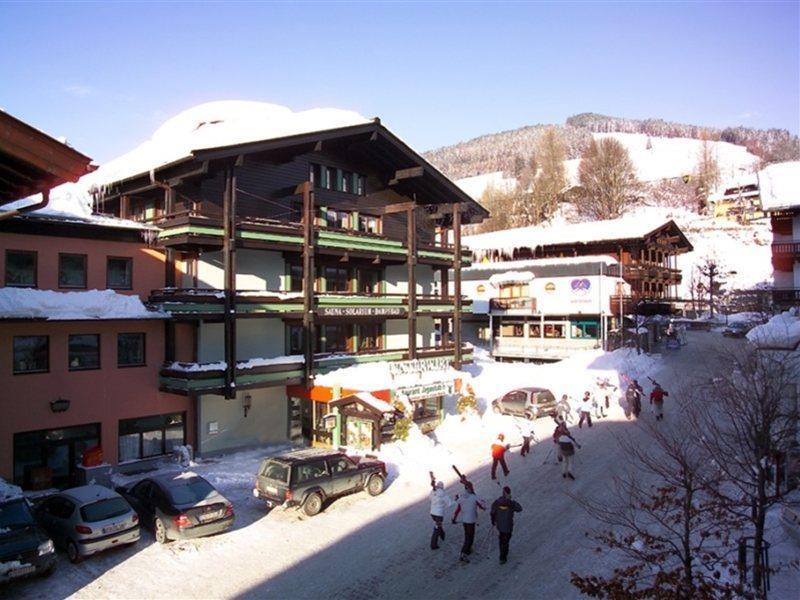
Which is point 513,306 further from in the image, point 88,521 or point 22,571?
point 22,571

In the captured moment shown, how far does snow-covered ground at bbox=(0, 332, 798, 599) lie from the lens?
12992 millimetres

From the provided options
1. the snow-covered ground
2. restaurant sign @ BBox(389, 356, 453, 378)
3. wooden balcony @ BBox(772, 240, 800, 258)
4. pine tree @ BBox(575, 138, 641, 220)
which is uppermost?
pine tree @ BBox(575, 138, 641, 220)

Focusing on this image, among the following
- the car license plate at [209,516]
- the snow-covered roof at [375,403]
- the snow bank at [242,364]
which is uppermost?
the snow bank at [242,364]

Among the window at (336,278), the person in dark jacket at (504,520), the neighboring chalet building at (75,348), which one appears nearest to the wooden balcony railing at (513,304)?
the window at (336,278)

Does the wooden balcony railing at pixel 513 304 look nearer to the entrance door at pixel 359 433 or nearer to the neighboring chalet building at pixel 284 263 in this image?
the neighboring chalet building at pixel 284 263

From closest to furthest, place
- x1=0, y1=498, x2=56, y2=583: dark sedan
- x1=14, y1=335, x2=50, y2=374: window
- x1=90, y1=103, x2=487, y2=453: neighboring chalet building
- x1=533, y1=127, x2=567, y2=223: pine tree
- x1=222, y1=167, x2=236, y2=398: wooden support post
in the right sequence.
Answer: x1=0, y1=498, x2=56, y2=583: dark sedan → x1=14, y1=335, x2=50, y2=374: window → x1=222, y1=167, x2=236, y2=398: wooden support post → x1=90, y1=103, x2=487, y2=453: neighboring chalet building → x1=533, y1=127, x2=567, y2=223: pine tree

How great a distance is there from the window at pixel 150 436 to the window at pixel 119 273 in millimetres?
5090

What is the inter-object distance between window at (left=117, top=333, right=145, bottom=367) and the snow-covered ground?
4.65 meters

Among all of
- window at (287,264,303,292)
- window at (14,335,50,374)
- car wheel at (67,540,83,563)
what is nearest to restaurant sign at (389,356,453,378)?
window at (287,264,303,292)

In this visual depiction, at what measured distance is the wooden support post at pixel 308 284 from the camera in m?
26.9

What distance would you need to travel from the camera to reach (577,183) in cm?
10738

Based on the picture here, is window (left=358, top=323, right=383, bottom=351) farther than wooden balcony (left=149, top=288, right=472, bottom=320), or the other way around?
Result: window (left=358, top=323, right=383, bottom=351)

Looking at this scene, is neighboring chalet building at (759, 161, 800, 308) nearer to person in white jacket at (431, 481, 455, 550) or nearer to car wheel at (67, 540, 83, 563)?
person in white jacket at (431, 481, 455, 550)

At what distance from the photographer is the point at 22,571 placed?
12.9m
